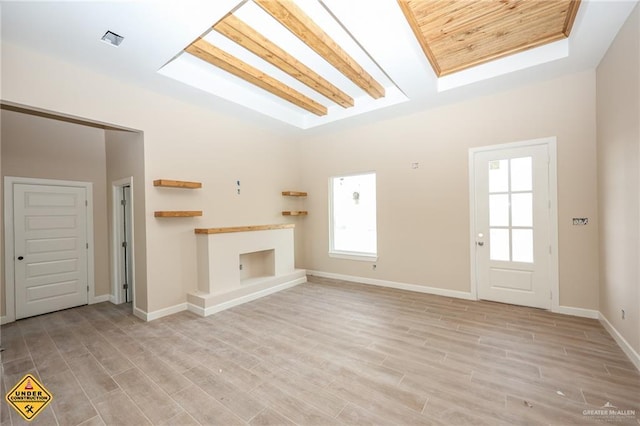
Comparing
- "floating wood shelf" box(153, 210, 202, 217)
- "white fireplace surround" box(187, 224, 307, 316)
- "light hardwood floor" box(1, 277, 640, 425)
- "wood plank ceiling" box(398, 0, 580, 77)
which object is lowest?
"light hardwood floor" box(1, 277, 640, 425)

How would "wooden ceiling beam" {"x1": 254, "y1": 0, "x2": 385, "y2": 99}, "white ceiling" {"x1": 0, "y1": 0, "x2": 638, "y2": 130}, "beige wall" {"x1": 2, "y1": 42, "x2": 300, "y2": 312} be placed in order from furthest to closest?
"beige wall" {"x1": 2, "y1": 42, "x2": 300, "y2": 312} < "wooden ceiling beam" {"x1": 254, "y1": 0, "x2": 385, "y2": 99} < "white ceiling" {"x1": 0, "y1": 0, "x2": 638, "y2": 130}

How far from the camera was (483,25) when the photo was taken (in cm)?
287

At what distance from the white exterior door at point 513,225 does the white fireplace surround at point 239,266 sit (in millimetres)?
3256

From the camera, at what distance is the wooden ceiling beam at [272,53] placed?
8.87ft

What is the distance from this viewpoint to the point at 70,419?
1.88 meters

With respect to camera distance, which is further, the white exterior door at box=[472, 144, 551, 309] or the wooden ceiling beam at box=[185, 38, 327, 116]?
the white exterior door at box=[472, 144, 551, 309]

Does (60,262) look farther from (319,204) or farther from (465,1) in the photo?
(465,1)

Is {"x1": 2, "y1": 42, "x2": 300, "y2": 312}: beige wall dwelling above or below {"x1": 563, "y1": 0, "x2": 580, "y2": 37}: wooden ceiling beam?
below

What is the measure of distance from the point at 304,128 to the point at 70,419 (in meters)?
5.00

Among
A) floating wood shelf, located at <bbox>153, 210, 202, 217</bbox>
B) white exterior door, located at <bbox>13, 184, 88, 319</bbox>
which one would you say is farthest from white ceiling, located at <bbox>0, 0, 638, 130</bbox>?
white exterior door, located at <bbox>13, 184, 88, 319</bbox>

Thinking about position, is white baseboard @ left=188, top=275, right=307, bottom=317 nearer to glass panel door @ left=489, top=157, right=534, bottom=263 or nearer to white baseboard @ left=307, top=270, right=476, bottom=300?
white baseboard @ left=307, top=270, right=476, bottom=300

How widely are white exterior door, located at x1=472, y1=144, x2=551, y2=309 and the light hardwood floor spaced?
1.04 feet

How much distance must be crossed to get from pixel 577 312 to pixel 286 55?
4.84 meters

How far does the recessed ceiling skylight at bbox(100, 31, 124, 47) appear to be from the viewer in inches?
101
